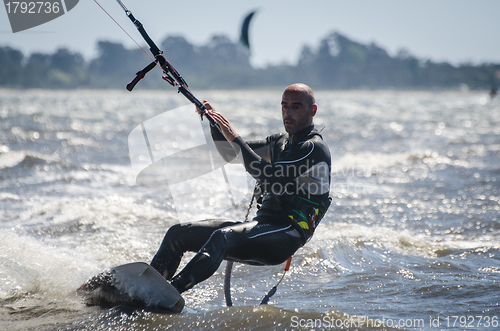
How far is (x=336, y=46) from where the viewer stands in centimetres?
18750

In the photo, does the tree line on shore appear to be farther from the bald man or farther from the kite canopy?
the bald man

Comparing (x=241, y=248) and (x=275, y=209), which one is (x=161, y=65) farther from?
(x=241, y=248)

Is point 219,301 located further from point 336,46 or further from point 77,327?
point 336,46

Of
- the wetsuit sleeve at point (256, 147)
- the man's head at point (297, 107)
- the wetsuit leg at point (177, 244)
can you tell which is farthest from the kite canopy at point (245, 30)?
the wetsuit leg at point (177, 244)

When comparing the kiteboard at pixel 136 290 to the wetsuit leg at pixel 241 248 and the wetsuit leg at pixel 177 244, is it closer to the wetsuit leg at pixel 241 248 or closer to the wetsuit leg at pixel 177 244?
the wetsuit leg at pixel 241 248

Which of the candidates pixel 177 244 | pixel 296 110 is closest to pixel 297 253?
pixel 177 244

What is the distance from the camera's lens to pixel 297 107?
3736mm

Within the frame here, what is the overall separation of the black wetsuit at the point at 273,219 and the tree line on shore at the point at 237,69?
135 meters

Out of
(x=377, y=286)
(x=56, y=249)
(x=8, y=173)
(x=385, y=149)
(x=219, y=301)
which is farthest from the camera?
(x=385, y=149)

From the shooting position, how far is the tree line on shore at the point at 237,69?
142m

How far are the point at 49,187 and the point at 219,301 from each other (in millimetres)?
6597

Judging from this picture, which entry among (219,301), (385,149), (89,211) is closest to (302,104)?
(219,301)

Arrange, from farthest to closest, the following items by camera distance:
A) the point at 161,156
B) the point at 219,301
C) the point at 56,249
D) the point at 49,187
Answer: the point at 161,156, the point at 49,187, the point at 56,249, the point at 219,301

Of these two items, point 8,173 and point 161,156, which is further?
point 161,156
